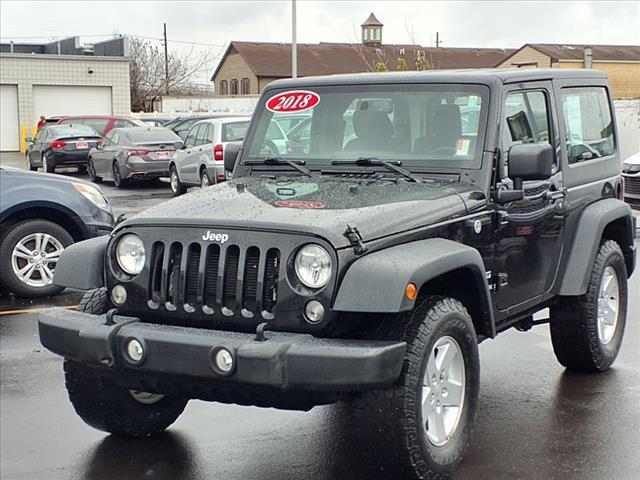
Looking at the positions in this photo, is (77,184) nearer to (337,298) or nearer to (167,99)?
(337,298)

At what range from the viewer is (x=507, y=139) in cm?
562

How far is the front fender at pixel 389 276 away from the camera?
4.11 metres

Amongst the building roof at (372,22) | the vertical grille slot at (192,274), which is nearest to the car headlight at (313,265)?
the vertical grille slot at (192,274)

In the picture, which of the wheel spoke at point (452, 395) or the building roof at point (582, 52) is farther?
the building roof at point (582, 52)

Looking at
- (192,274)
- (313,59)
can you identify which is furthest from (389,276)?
(313,59)

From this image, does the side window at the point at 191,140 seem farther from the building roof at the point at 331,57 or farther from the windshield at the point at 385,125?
the building roof at the point at 331,57

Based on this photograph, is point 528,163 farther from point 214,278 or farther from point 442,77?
point 214,278

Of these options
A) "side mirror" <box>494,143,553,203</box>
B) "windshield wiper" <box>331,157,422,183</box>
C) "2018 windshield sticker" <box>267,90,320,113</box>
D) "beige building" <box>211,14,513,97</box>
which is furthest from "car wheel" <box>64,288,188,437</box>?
"beige building" <box>211,14,513,97</box>

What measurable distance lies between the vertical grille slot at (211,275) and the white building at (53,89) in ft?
129

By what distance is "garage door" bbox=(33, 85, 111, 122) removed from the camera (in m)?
43.1

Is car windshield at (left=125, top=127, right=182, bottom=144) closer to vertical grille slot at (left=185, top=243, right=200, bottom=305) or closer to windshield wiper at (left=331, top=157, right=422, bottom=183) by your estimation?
windshield wiper at (left=331, top=157, right=422, bottom=183)

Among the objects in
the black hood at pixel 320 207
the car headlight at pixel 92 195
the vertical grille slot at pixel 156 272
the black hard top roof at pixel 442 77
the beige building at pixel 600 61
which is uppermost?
the beige building at pixel 600 61

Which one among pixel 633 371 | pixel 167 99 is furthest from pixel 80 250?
pixel 167 99

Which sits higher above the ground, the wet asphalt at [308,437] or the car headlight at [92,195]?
the car headlight at [92,195]
